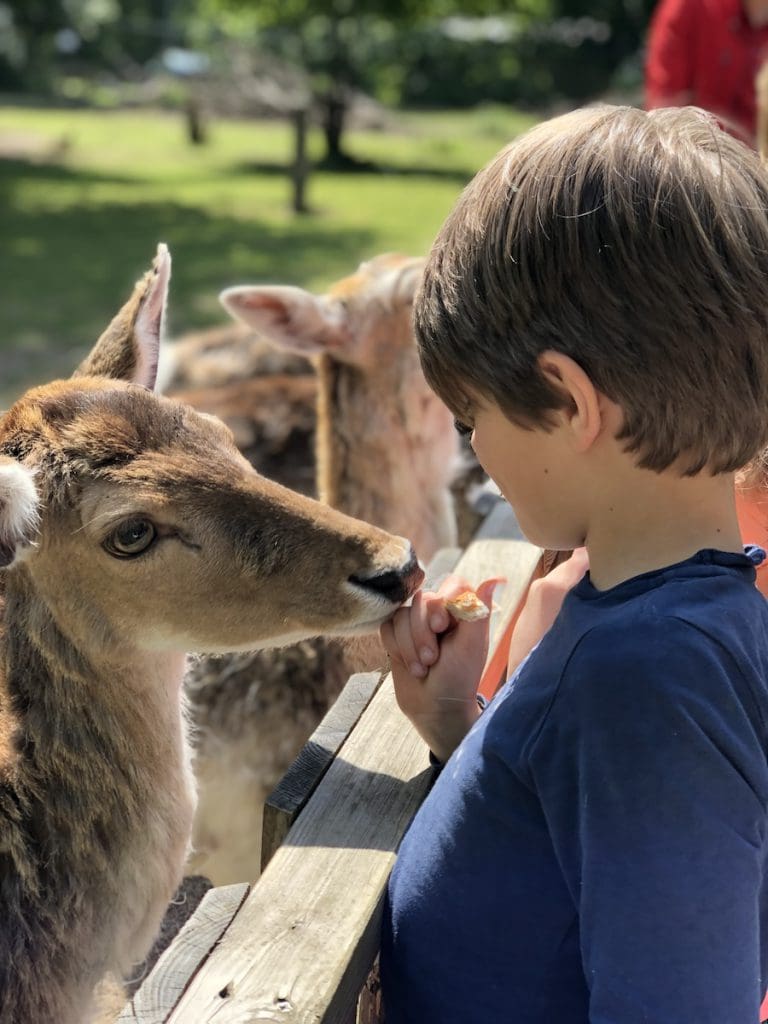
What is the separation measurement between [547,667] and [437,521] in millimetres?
2891

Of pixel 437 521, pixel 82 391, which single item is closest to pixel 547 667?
pixel 82 391

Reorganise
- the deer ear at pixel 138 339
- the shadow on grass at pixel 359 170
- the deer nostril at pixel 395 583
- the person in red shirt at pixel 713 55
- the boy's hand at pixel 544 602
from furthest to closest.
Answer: the shadow on grass at pixel 359 170 < the person in red shirt at pixel 713 55 < the deer ear at pixel 138 339 < the deer nostril at pixel 395 583 < the boy's hand at pixel 544 602

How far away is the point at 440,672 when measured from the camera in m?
2.09

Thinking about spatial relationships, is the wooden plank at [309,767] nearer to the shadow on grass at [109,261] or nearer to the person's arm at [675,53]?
the person's arm at [675,53]

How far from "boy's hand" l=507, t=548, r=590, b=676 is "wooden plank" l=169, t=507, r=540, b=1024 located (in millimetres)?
312

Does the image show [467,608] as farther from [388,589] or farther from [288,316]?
[288,316]

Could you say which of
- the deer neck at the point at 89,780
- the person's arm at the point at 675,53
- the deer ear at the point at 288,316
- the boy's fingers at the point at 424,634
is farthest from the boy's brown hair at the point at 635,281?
the person's arm at the point at 675,53

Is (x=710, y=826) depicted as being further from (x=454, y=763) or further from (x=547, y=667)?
(x=454, y=763)

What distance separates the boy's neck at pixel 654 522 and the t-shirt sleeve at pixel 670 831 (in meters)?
0.14

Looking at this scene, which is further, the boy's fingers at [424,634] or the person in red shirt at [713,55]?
the person in red shirt at [713,55]

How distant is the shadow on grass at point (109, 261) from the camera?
10.9 m

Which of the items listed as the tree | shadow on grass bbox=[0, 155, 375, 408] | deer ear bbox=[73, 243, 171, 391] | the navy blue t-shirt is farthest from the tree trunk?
the navy blue t-shirt

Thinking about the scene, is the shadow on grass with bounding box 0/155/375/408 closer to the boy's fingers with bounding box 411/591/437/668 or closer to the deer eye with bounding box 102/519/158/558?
the deer eye with bounding box 102/519/158/558

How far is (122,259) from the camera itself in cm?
1466
